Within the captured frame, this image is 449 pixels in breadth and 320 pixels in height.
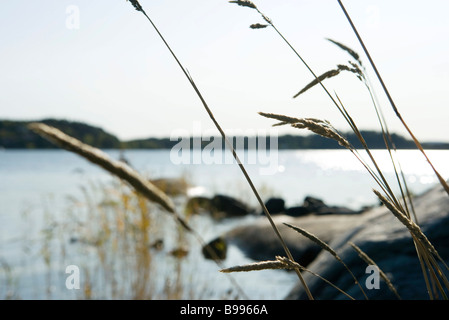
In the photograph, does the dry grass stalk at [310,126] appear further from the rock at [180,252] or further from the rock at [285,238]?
the rock at [285,238]

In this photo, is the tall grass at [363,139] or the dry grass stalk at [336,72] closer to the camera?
the tall grass at [363,139]

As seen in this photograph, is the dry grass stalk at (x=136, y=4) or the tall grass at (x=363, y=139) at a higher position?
the dry grass stalk at (x=136, y=4)

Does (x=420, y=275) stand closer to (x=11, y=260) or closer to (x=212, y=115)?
(x=212, y=115)

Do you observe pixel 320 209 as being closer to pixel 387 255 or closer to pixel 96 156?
pixel 387 255

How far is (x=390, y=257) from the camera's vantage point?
2336mm

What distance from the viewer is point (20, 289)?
16.7ft

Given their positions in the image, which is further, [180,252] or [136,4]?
[180,252]

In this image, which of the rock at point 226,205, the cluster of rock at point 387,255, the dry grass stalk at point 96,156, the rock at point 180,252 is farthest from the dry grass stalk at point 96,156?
the rock at point 226,205

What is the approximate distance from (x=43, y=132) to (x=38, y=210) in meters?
10.6

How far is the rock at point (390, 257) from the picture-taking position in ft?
6.93

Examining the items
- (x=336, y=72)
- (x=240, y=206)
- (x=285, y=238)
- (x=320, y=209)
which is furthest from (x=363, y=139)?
(x=240, y=206)

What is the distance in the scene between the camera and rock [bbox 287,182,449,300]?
211 centimetres

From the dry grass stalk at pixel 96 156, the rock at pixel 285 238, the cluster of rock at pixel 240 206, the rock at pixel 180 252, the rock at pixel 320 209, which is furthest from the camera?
the cluster of rock at pixel 240 206
